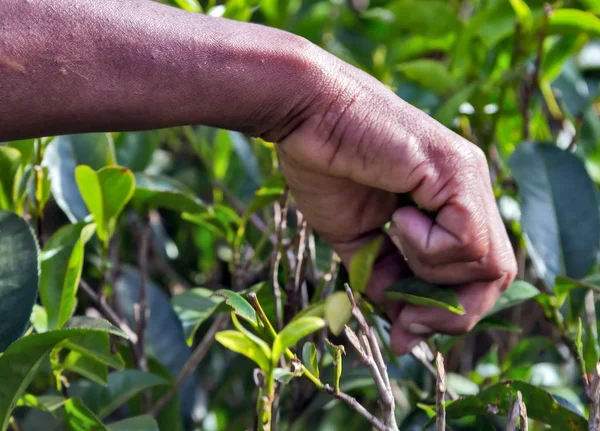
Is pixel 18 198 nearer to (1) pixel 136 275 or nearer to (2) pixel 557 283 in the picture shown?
(1) pixel 136 275

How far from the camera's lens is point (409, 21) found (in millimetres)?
1631

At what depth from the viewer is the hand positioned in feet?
3.16

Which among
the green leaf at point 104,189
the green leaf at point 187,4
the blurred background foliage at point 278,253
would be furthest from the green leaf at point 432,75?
the green leaf at point 104,189

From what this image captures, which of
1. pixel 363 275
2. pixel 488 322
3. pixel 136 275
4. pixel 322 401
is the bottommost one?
pixel 136 275

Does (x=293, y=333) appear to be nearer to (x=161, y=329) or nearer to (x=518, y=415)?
(x=518, y=415)

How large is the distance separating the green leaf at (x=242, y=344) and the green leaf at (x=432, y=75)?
86 centimetres

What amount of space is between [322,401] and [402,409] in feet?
0.71

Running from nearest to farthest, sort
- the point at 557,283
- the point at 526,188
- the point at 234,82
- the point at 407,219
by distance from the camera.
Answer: the point at 234,82 < the point at 407,219 < the point at 557,283 < the point at 526,188

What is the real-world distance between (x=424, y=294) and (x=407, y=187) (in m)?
0.14

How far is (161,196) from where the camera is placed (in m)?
1.23

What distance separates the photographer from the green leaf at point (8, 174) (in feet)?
3.60

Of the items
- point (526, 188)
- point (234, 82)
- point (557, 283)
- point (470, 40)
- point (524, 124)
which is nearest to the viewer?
point (234, 82)

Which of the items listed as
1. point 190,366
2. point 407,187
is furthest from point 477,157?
point 190,366

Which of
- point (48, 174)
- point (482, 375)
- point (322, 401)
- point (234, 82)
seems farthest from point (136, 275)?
point (234, 82)
